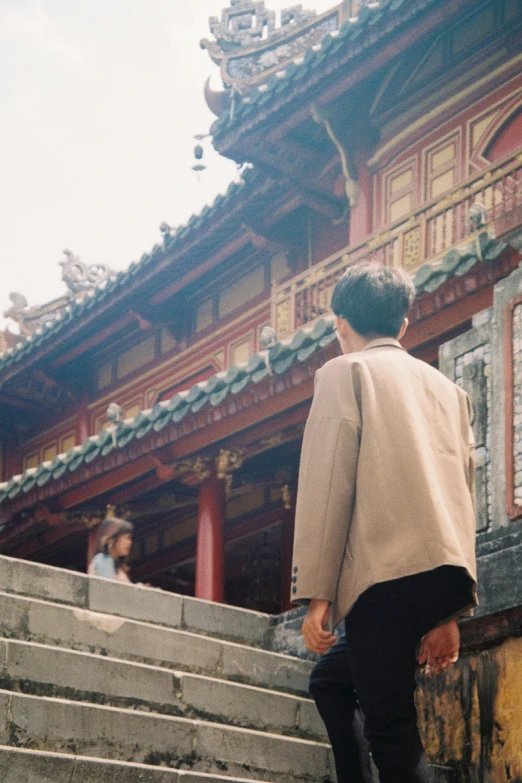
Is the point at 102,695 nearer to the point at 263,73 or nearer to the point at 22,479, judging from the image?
the point at 22,479

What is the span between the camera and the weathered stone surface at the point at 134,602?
5.90m

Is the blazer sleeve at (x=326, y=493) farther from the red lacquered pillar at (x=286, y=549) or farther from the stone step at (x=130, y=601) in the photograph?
the red lacquered pillar at (x=286, y=549)

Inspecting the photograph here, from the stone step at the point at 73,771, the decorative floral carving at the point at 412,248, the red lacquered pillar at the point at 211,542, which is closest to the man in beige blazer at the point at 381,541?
the stone step at the point at 73,771

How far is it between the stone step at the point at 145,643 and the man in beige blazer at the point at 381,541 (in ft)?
6.95

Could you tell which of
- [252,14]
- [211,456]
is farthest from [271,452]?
[252,14]

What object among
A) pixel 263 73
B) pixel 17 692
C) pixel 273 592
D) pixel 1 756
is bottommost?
pixel 1 756

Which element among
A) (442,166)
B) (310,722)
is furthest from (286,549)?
(310,722)

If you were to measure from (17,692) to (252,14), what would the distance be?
33.0 feet

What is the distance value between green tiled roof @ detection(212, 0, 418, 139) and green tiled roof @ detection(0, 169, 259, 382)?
1108mm

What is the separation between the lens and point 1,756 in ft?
12.9

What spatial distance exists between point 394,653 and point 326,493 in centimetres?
45

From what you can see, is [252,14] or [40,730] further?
[252,14]

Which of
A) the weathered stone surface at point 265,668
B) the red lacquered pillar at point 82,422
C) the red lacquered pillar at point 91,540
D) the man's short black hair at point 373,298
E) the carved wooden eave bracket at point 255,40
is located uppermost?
the carved wooden eave bracket at point 255,40

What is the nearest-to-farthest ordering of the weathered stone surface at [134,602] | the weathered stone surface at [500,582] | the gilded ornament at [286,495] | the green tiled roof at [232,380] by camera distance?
the weathered stone surface at [500,582] < the weathered stone surface at [134,602] < the green tiled roof at [232,380] < the gilded ornament at [286,495]
